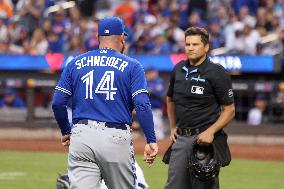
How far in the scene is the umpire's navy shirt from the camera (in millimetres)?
7184

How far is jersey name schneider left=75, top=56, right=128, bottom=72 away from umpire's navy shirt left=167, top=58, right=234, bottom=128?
1.15 m

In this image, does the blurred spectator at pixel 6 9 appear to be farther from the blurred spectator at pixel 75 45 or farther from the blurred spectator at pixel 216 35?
the blurred spectator at pixel 216 35

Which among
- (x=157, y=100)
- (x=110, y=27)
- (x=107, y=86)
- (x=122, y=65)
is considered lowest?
(x=157, y=100)

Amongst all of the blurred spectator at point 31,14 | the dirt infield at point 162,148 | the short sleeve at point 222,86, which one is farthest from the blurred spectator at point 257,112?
the short sleeve at point 222,86

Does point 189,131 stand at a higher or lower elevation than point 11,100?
higher

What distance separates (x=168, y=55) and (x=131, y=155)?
39.5 ft

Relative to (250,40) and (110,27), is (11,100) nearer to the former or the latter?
(250,40)

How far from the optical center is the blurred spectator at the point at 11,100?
1884 cm

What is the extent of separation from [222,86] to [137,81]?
118 centimetres

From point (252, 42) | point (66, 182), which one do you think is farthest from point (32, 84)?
point (66, 182)

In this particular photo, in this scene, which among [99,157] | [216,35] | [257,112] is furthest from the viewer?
[216,35]

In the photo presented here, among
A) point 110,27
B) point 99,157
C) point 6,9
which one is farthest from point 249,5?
point 99,157

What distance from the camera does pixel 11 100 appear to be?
1897cm

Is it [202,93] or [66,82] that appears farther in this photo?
[202,93]
